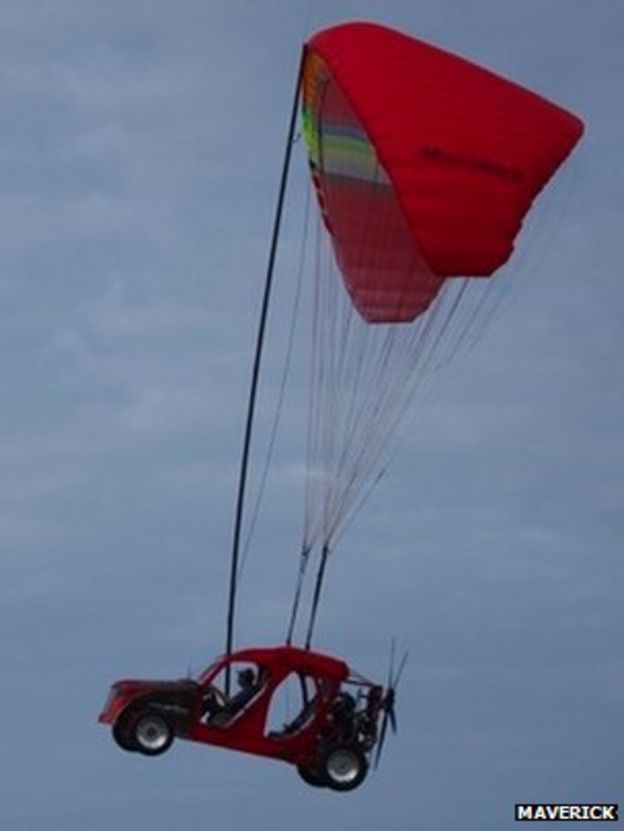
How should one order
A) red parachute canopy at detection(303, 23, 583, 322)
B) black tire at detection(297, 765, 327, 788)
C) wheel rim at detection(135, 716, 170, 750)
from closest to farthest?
red parachute canopy at detection(303, 23, 583, 322)
wheel rim at detection(135, 716, 170, 750)
black tire at detection(297, 765, 327, 788)

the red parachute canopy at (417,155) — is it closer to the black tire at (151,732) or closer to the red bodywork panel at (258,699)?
the red bodywork panel at (258,699)

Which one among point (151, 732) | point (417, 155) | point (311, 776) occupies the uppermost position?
point (417, 155)

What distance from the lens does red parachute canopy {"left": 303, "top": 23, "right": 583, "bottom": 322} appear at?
124 feet

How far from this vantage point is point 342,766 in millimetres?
38688

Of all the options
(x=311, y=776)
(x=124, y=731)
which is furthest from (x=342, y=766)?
(x=124, y=731)

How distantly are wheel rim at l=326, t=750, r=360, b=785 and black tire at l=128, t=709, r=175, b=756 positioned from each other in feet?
7.27

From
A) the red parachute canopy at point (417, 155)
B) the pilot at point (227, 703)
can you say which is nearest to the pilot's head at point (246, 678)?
the pilot at point (227, 703)

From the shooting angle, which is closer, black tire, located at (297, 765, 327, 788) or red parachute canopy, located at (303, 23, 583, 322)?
red parachute canopy, located at (303, 23, 583, 322)

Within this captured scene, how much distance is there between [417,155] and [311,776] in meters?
8.69

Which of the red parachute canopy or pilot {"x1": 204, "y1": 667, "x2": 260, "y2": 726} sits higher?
the red parachute canopy

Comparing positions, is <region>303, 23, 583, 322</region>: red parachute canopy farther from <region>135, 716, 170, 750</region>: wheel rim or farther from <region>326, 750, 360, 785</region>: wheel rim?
<region>135, 716, 170, 750</region>: wheel rim

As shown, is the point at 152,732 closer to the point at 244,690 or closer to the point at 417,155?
the point at 244,690

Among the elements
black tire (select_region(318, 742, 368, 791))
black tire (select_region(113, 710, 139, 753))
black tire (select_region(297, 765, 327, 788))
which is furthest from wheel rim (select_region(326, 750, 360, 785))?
black tire (select_region(113, 710, 139, 753))

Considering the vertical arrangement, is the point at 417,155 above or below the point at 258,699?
above
